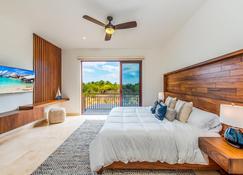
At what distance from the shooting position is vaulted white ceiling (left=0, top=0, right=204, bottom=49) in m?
2.96

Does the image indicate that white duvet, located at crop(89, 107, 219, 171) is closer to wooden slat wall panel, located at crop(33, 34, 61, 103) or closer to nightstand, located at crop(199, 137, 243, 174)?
nightstand, located at crop(199, 137, 243, 174)

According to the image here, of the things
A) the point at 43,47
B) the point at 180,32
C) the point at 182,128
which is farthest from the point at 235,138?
the point at 43,47

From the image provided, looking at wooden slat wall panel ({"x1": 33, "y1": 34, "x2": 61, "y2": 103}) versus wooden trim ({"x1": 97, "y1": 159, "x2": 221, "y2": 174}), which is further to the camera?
wooden slat wall panel ({"x1": 33, "y1": 34, "x2": 61, "y2": 103})

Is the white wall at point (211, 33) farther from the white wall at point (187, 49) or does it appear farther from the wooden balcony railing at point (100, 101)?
the wooden balcony railing at point (100, 101)

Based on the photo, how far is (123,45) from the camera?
5668mm

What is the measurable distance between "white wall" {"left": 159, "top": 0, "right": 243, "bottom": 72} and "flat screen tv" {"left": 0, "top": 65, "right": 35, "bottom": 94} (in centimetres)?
404

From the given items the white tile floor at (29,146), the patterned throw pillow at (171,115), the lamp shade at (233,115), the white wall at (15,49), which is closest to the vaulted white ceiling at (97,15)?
the white wall at (15,49)

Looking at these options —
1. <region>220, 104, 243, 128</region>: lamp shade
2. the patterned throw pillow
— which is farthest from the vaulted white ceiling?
<region>220, 104, 243, 128</region>: lamp shade

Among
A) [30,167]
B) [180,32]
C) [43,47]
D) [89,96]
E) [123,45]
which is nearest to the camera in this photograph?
[30,167]

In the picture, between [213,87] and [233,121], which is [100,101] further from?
[233,121]

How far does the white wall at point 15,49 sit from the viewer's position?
3467mm

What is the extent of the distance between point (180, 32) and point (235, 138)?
10.6ft

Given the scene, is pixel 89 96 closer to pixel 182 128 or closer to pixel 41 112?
pixel 41 112

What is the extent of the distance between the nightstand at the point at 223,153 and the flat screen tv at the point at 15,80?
3.80 m
